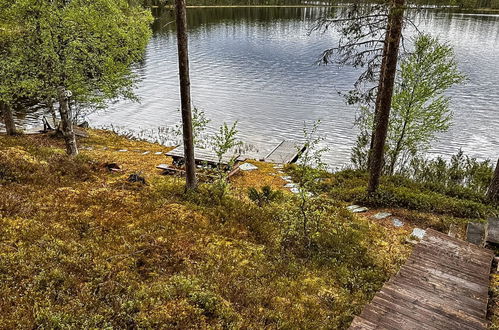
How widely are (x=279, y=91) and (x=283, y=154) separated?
1393 cm

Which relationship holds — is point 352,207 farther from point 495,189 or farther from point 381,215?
point 495,189

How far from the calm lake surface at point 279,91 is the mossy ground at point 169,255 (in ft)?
17.5

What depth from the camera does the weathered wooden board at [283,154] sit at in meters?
19.0

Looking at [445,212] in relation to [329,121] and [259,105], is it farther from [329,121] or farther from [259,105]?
[259,105]

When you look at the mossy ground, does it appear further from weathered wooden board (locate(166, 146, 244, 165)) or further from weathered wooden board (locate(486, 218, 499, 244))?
weathered wooden board (locate(166, 146, 244, 165))

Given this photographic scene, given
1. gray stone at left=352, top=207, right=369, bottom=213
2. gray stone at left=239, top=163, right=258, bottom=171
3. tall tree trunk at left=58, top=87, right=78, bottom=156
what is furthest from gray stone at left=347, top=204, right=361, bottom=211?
tall tree trunk at left=58, top=87, right=78, bottom=156

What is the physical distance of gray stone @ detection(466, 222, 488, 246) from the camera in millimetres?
8852

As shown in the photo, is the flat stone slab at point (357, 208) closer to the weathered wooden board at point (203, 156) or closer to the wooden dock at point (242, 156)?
the wooden dock at point (242, 156)

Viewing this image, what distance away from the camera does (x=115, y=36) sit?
543 inches

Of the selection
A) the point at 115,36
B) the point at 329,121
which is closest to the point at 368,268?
the point at 115,36

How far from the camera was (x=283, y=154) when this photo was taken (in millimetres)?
20031

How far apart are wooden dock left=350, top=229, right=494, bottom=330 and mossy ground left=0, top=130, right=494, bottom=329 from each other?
0.61m

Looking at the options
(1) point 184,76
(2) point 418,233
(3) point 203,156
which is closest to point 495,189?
(2) point 418,233

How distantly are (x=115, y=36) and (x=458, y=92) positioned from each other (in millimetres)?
28617
